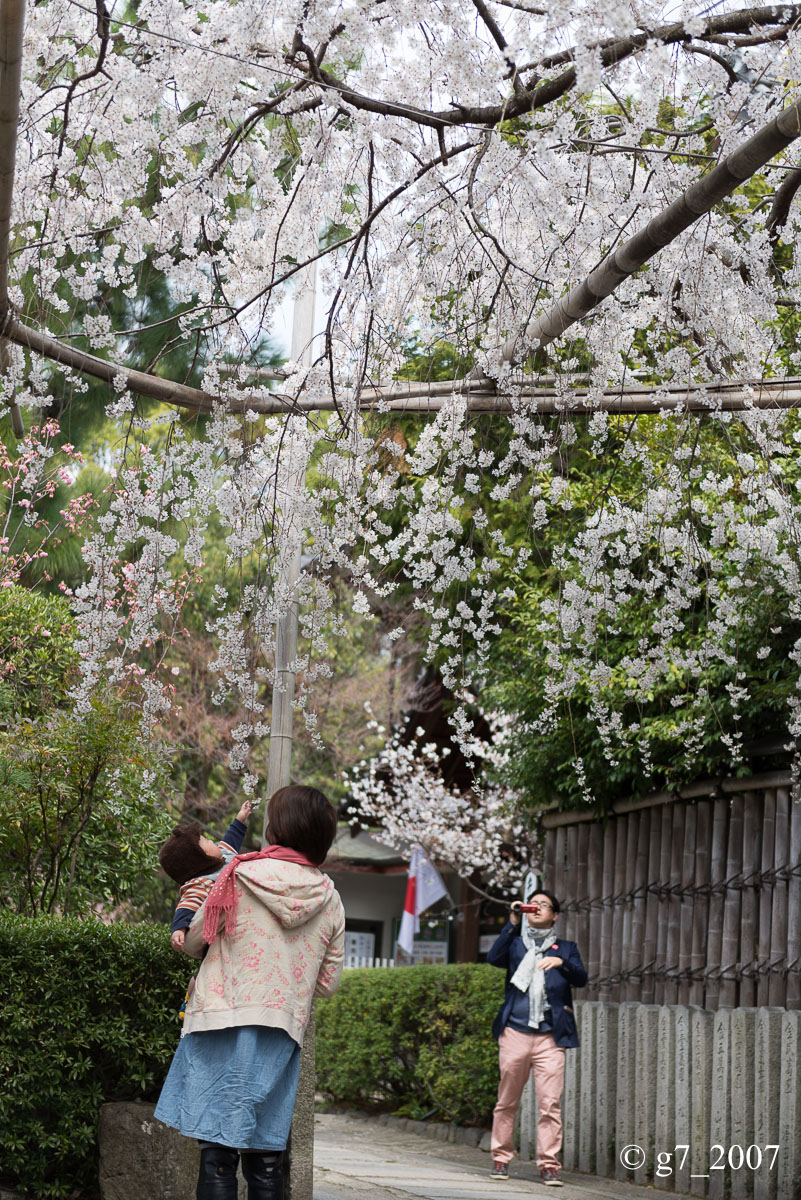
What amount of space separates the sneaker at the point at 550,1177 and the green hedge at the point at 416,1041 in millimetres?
2124

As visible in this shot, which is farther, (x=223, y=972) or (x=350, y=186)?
(x=350, y=186)

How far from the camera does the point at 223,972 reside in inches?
137

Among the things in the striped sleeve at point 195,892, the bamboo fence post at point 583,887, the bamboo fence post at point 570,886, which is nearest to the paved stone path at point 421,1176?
the bamboo fence post at point 583,887

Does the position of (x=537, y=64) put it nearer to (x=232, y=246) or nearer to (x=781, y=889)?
(x=232, y=246)

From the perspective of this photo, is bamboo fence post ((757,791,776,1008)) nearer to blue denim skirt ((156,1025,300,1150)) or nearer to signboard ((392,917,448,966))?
blue denim skirt ((156,1025,300,1150))

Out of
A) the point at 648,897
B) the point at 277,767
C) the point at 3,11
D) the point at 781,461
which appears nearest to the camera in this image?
the point at 3,11

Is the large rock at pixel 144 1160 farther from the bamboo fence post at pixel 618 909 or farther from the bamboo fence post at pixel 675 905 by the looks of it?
the bamboo fence post at pixel 618 909

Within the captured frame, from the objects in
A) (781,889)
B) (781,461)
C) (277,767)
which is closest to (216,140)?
(277,767)

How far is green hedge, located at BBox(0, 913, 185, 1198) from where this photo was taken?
4820mm

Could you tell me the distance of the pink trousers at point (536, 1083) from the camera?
265 inches

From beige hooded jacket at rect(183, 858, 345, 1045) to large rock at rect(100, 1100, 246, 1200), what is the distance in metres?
1.59

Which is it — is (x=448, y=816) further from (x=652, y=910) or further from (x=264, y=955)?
(x=264, y=955)

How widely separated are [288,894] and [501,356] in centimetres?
212

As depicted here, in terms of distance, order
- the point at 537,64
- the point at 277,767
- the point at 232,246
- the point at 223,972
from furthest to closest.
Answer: the point at 277,767 → the point at 232,246 → the point at 537,64 → the point at 223,972
